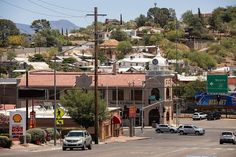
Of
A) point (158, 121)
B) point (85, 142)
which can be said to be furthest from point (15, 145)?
point (158, 121)

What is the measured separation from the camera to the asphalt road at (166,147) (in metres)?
45.6

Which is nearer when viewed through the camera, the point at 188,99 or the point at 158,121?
the point at 158,121

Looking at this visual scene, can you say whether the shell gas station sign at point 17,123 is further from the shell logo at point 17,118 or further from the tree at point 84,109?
the tree at point 84,109

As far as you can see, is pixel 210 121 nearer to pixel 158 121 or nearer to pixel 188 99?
pixel 158 121

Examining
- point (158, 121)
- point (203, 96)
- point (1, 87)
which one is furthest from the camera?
point (203, 96)

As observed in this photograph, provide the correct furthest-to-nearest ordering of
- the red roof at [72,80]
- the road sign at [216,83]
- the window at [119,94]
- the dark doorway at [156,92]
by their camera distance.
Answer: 1. the dark doorway at [156,92]
2. the window at [119,94]
3. the red roof at [72,80]
4. the road sign at [216,83]

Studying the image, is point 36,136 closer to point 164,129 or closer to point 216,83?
point 216,83

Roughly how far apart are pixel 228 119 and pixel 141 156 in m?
85.9

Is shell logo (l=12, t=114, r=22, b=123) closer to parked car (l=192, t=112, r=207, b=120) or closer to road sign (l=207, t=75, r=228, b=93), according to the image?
road sign (l=207, t=75, r=228, b=93)

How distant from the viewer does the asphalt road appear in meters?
45.6

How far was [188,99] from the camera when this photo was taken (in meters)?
148

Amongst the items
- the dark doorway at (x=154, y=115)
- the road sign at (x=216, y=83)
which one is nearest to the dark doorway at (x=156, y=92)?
the dark doorway at (x=154, y=115)

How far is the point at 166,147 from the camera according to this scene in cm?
5803

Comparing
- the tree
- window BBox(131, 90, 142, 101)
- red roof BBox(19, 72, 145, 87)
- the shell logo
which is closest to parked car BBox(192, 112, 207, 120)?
red roof BBox(19, 72, 145, 87)
